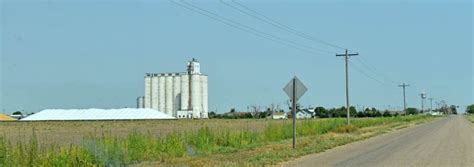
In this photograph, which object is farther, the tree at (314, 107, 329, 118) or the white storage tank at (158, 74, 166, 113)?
the tree at (314, 107, 329, 118)

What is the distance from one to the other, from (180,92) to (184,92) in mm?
1591

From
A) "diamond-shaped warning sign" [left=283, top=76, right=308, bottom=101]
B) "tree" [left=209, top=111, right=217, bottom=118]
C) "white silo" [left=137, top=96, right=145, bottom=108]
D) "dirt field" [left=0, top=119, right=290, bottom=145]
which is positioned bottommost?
"dirt field" [left=0, top=119, right=290, bottom=145]

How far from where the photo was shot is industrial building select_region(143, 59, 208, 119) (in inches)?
5162

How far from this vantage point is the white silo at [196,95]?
130m

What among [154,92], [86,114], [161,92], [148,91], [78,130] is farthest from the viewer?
[86,114]

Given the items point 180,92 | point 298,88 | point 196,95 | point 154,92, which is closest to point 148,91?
point 154,92

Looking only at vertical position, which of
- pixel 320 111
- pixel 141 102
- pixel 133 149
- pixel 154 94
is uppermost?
pixel 154 94

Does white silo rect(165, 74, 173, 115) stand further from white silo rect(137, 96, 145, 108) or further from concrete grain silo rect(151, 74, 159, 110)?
white silo rect(137, 96, 145, 108)

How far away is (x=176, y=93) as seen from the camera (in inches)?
5384

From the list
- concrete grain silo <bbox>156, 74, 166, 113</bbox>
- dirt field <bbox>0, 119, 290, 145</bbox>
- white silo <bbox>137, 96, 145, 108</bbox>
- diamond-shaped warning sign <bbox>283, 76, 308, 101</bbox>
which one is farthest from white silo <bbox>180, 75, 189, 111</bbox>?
diamond-shaped warning sign <bbox>283, 76, 308, 101</bbox>

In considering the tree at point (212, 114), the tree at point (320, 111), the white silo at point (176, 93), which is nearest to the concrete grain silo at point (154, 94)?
the white silo at point (176, 93)

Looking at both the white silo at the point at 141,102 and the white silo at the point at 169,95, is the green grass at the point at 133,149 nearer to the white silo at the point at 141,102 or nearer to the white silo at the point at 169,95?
the white silo at the point at 169,95

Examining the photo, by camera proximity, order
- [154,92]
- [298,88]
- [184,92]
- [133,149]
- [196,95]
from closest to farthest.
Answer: [133,149], [298,88], [196,95], [184,92], [154,92]

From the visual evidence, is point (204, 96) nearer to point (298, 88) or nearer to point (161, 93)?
point (161, 93)
